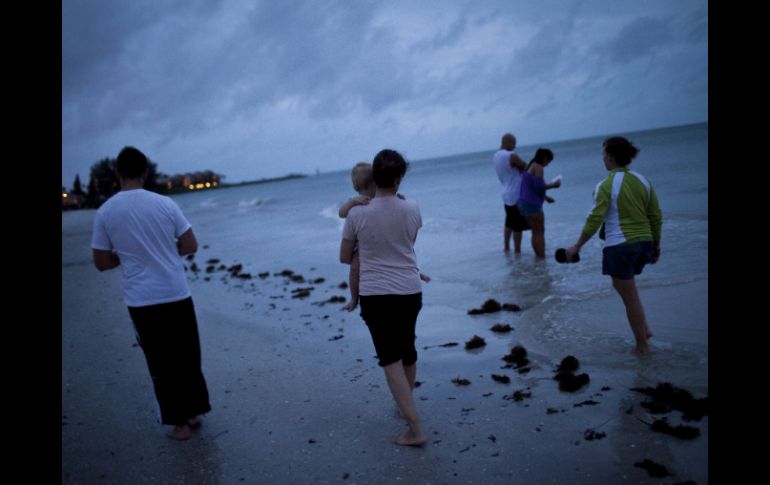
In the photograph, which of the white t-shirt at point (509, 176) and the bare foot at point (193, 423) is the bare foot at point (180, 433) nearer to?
the bare foot at point (193, 423)

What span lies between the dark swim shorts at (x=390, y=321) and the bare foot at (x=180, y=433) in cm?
158

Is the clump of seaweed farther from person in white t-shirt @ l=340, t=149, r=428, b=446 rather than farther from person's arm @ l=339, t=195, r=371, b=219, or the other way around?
person's arm @ l=339, t=195, r=371, b=219

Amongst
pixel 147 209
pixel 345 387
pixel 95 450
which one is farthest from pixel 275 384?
pixel 147 209

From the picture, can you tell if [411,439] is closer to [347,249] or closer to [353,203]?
[347,249]

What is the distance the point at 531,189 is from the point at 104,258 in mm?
6416

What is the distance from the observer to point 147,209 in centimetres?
334

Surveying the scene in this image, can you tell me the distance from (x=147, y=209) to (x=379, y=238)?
1575 millimetres

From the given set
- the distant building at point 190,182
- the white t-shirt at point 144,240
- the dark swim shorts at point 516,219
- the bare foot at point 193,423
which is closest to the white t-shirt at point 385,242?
the white t-shirt at point 144,240

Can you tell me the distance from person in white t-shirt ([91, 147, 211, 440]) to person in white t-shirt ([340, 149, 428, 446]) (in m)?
1.12

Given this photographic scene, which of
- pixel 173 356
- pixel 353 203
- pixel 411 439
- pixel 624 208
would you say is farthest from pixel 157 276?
pixel 624 208

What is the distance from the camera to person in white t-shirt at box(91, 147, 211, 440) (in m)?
3.32

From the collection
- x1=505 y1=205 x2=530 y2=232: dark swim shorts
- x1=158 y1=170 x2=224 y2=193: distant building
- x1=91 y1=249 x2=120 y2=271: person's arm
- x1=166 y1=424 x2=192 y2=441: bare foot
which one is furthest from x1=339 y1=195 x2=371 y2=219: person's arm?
x1=158 y1=170 x2=224 y2=193: distant building
